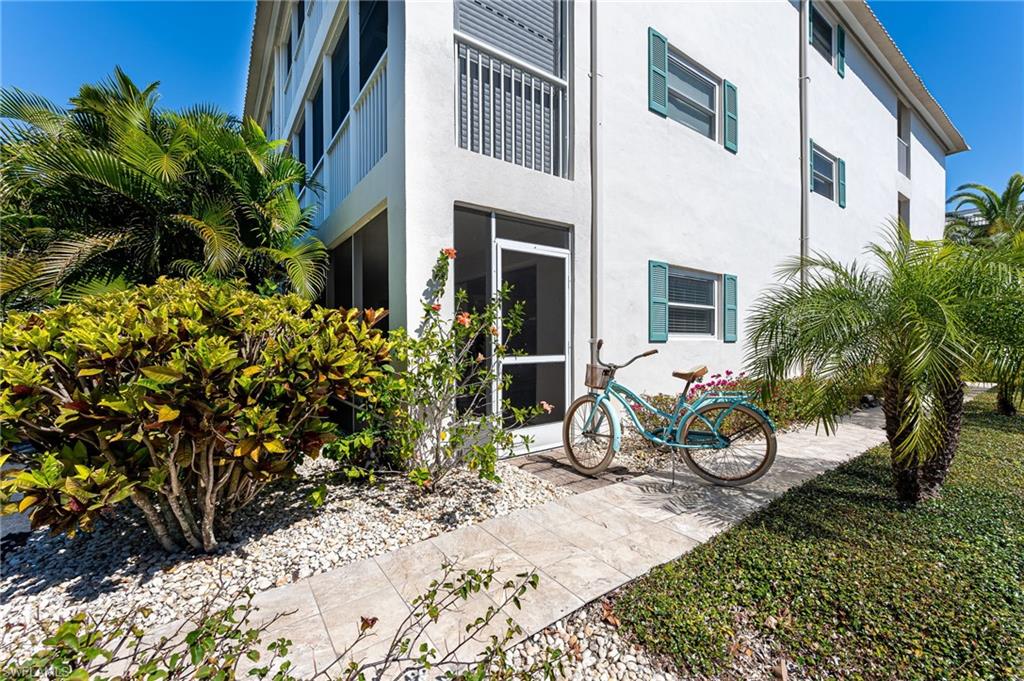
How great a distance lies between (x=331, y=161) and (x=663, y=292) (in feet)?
19.9

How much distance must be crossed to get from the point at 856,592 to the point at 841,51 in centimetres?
1322

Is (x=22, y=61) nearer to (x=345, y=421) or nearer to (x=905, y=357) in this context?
(x=345, y=421)

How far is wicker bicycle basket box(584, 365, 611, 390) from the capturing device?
463 centimetres

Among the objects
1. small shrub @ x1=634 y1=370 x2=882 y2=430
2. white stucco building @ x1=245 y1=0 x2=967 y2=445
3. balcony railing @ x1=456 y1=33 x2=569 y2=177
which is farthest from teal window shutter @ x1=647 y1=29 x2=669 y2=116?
small shrub @ x1=634 y1=370 x2=882 y2=430

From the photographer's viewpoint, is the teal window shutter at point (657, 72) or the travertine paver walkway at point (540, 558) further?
the teal window shutter at point (657, 72)

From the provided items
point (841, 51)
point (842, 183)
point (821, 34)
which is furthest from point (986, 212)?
point (821, 34)

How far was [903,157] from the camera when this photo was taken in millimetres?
13617

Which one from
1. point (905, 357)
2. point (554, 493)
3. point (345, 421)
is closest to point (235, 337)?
point (554, 493)

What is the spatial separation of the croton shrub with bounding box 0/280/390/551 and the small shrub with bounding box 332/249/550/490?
3.00ft

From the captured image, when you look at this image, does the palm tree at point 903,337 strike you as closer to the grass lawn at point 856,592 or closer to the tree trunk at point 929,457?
the tree trunk at point 929,457

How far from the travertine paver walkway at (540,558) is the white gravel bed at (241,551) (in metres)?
0.21

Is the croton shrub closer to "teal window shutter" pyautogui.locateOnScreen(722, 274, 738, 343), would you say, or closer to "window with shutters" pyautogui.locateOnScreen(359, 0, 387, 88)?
"window with shutters" pyautogui.locateOnScreen(359, 0, 387, 88)

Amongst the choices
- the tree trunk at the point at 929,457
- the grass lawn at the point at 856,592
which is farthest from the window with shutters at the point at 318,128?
the tree trunk at the point at 929,457

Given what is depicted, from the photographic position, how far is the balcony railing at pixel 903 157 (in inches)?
530
